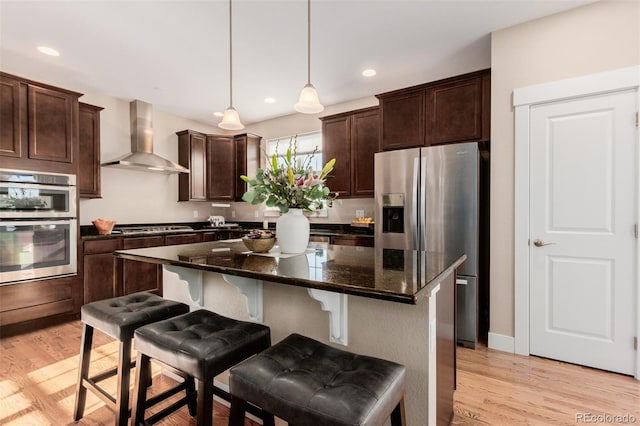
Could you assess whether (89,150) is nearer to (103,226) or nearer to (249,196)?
(103,226)

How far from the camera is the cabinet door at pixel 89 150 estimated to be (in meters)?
3.72

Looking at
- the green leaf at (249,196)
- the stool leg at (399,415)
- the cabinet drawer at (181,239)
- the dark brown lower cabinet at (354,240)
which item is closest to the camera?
the stool leg at (399,415)

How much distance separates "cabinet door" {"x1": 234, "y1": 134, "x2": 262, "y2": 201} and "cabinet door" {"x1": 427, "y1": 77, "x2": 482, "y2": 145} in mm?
3145

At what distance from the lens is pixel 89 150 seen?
3.80 meters

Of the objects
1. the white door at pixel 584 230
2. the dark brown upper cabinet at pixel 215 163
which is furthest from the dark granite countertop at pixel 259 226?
the white door at pixel 584 230

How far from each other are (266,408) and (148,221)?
453 centimetres

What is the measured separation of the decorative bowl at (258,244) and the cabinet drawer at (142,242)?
2.90 m

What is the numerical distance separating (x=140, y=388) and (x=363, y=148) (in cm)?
329

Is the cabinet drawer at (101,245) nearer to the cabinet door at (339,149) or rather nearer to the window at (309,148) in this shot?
the window at (309,148)

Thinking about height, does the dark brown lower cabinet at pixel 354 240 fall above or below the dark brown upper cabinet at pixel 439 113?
below

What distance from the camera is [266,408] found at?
0.94 m

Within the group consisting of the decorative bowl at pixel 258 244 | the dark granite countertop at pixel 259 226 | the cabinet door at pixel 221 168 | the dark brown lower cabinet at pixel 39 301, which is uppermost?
the cabinet door at pixel 221 168

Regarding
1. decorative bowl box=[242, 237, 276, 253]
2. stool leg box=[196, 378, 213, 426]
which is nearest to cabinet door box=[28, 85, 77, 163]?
decorative bowl box=[242, 237, 276, 253]

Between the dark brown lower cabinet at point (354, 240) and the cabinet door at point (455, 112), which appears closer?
the cabinet door at point (455, 112)
